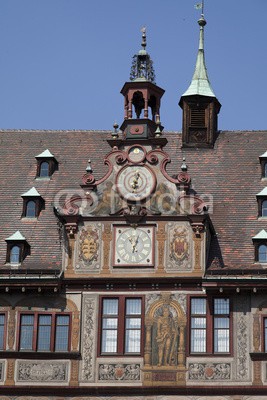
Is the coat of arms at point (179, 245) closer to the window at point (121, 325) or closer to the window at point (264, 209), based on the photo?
the window at point (121, 325)

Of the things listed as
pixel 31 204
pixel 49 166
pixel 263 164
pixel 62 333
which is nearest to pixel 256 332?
pixel 62 333

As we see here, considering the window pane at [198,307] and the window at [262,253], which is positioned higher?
the window at [262,253]

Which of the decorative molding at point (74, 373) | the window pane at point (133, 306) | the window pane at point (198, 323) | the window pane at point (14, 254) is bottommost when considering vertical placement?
the decorative molding at point (74, 373)

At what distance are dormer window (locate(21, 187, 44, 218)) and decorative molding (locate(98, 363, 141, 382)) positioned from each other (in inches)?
286

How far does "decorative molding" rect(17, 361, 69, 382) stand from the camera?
4431cm

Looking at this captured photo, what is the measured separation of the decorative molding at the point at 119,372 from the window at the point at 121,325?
488mm

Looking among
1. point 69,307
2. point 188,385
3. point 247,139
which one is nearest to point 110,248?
point 69,307

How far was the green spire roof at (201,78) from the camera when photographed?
53.0m

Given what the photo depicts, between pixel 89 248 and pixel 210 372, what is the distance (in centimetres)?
627

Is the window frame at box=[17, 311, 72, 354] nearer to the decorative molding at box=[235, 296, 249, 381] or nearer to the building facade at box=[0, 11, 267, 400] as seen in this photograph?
the building facade at box=[0, 11, 267, 400]

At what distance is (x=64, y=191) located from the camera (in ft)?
163

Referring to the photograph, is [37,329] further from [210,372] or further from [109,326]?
[210,372]

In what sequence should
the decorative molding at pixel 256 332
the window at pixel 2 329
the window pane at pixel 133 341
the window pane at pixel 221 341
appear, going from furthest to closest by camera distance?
the window at pixel 2 329, the window pane at pixel 133 341, the window pane at pixel 221 341, the decorative molding at pixel 256 332

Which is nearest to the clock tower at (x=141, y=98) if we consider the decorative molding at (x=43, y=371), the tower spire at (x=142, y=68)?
the tower spire at (x=142, y=68)
